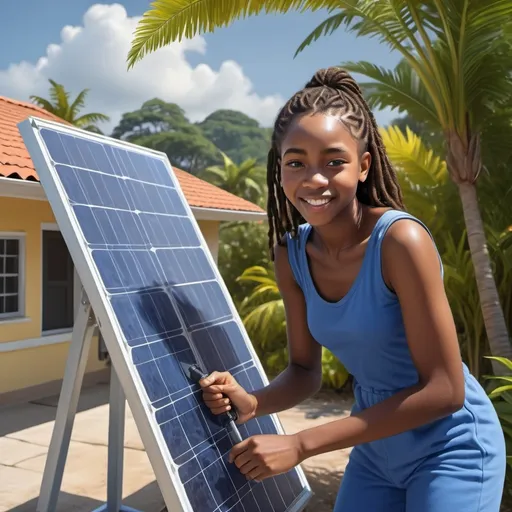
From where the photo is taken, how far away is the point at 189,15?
5980 millimetres

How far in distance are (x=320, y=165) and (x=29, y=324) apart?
7.82 meters

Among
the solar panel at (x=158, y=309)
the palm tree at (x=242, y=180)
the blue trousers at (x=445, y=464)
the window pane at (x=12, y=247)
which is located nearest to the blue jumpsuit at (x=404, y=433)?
the blue trousers at (x=445, y=464)

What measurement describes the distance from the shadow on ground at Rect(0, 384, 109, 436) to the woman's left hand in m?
5.69

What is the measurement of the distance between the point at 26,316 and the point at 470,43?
6.77 metres

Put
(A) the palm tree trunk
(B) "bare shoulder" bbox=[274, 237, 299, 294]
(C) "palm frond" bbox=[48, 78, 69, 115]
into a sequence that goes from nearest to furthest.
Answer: (B) "bare shoulder" bbox=[274, 237, 299, 294]
(A) the palm tree trunk
(C) "palm frond" bbox=[48, 78, 69, 115]

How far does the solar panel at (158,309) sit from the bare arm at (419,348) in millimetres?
791

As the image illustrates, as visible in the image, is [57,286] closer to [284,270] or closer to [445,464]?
[284,270]

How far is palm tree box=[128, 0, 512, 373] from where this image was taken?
18.6 feet

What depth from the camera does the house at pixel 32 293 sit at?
318 inches

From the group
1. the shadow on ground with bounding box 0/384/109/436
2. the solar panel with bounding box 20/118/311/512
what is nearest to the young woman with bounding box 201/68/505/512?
the solar panel with bounding box 20/118/311/512

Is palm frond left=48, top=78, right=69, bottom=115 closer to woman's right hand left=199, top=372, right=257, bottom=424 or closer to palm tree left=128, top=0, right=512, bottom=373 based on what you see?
palm tree left=128, top=0, right=512, bottom=373

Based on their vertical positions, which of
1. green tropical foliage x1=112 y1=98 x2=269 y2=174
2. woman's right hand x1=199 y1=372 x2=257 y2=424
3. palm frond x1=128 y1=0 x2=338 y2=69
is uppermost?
green tropical foliage x1=112 y1=98 x2=269 y2=174

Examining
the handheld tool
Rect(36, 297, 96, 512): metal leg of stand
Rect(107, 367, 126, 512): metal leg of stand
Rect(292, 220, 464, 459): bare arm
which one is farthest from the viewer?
Rect(107, 367, 126, 512): metal leg of stand

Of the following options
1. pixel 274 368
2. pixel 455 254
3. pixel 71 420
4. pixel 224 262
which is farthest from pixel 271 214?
pixel 224 262
